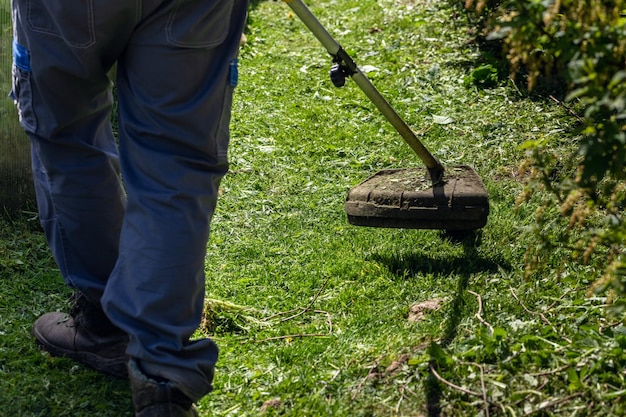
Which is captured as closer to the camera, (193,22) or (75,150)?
(193,22)

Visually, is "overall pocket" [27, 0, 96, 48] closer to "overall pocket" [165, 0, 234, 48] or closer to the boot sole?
"overall pocket" [165, 0, 234, 48]

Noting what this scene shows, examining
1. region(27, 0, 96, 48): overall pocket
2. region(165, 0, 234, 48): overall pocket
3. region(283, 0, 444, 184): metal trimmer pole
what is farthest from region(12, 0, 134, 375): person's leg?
region(283, 0, 444, 184): metal trimmer pole

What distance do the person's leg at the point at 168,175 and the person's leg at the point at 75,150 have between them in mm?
122

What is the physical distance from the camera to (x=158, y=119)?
2582 millimetres

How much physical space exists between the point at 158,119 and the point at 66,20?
344 mm

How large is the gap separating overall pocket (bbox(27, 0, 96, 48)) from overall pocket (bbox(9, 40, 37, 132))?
0.42 feet

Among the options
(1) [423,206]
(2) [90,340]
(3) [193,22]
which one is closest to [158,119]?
(3) [193,22]

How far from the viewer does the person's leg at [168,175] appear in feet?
8.39

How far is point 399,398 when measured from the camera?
2.91 metres

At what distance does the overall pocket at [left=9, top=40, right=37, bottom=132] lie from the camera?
271 cm

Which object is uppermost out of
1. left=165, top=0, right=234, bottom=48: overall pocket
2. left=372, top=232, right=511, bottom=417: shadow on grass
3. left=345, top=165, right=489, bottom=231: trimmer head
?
left=165, top=0, right=234, bottom=48: overall pocket

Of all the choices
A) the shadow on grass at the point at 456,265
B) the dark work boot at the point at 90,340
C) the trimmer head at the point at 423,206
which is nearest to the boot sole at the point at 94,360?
the dark work boot at the point at 90,340

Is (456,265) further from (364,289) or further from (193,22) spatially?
(193,22)

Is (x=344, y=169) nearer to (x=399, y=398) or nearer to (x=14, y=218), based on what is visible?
(x=14, y=218)
